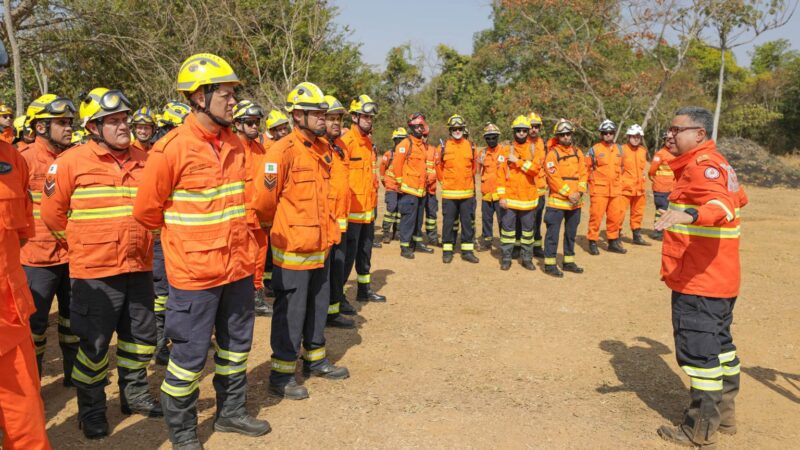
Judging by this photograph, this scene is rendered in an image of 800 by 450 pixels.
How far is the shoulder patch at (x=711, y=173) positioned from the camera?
3773mm

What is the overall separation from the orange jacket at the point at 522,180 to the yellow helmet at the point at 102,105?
6.16 m

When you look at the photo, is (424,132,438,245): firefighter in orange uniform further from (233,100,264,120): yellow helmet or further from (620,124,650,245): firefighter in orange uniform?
(233,100,264,120): yellow helmet

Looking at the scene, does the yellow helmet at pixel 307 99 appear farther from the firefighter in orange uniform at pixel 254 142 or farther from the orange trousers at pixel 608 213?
the orange trousers at pixel 608 213

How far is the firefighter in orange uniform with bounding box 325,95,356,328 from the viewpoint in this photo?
18.2ft

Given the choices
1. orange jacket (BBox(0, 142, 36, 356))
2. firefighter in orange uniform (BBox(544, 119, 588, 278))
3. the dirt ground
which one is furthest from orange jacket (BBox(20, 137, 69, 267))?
firefighter in orange uniform (BBox(544, 119, 588, 278))

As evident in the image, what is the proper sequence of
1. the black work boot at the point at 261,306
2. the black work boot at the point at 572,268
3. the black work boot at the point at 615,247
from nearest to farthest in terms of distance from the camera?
the black work boot at the point at 261,306, the black work boot at the point at 572,268, the black work boot at the point at 615,247

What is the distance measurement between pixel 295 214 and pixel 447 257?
213 inches

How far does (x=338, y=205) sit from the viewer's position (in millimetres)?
5527

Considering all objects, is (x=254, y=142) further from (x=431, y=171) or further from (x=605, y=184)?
(x=605, y=184)

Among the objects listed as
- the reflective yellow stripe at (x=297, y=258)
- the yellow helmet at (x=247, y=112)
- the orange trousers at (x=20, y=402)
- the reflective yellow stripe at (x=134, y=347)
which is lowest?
the reflective yellow stripe at (x=134, y=347)

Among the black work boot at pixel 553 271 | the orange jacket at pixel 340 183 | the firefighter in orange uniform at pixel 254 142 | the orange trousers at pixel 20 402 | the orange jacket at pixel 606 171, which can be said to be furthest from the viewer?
the orange jacket at pixel 606 171

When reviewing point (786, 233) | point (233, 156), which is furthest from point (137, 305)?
point (786, 233)

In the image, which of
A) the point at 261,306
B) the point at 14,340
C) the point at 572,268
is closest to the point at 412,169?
the point at 572,268

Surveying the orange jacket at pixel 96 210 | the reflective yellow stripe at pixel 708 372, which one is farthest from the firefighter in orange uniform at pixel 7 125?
the reflective yellow stripe at pixel 708 372
